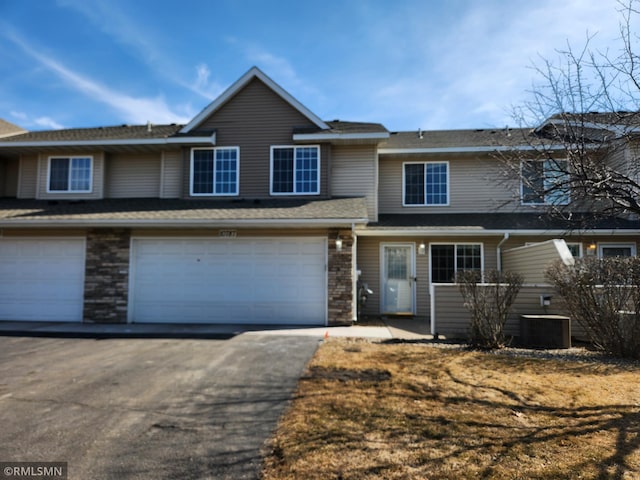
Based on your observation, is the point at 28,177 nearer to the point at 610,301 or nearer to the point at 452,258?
the point at 452,258

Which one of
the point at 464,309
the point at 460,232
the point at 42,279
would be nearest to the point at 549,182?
the point at 464,309

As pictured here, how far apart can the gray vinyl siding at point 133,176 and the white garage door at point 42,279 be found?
2615 mm

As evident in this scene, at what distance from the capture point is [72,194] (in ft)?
43.5

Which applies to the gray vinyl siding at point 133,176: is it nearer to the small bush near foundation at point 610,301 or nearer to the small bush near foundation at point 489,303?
the small bush near foundation at point 489,303

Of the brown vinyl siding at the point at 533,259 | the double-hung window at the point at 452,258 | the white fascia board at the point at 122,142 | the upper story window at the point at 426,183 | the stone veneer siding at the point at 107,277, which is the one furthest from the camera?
the upper story window at the point at 426,183

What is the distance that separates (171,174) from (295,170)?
418 centimetres

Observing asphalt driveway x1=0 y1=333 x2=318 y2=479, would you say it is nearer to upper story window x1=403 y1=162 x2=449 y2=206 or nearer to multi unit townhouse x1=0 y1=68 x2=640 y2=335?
multi unit townhouse x1=0 y1=68 x2=640 y2=335

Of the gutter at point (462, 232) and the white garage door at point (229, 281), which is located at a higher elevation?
the gutter at point (462, 232)

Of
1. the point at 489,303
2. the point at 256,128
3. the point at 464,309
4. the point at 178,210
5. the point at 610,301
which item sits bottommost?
the point at 464,309

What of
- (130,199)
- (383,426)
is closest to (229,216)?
(130,199)

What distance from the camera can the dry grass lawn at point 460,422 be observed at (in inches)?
127

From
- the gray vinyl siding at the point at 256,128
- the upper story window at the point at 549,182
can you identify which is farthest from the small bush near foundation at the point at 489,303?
the gray vinyl siding at the point at 256,128

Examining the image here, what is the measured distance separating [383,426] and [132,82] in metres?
12.7

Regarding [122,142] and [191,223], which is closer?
[191,223]
